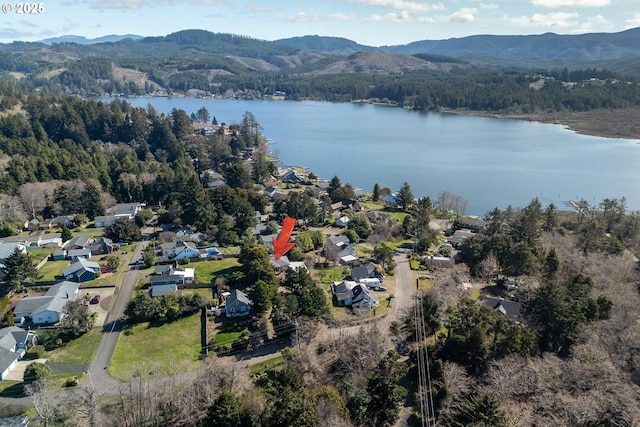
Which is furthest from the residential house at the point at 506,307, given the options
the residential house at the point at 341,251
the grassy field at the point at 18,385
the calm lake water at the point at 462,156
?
the calm lake water at the point at 462,156

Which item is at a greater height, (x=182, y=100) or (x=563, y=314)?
(x=182, y=100)

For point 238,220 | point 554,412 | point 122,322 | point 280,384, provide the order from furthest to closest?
point 238,220
point 122,322
point 280,384
point 554,412

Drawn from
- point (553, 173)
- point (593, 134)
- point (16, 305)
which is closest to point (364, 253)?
point (16, 305)

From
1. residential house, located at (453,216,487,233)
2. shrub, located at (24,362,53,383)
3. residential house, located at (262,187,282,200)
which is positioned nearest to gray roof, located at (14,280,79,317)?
shrub, located at (24,362,53,383)

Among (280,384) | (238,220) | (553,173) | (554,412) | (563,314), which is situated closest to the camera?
(554,412)

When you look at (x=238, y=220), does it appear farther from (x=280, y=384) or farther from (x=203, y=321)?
(x=280, y=384)

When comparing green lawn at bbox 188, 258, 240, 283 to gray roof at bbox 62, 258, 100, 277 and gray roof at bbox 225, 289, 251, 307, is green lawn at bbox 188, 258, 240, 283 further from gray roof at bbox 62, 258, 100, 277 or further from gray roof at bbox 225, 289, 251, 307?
gray roof at bbox 62, 258, 100, 277

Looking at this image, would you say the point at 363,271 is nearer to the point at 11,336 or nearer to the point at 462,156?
the point at 11,336
